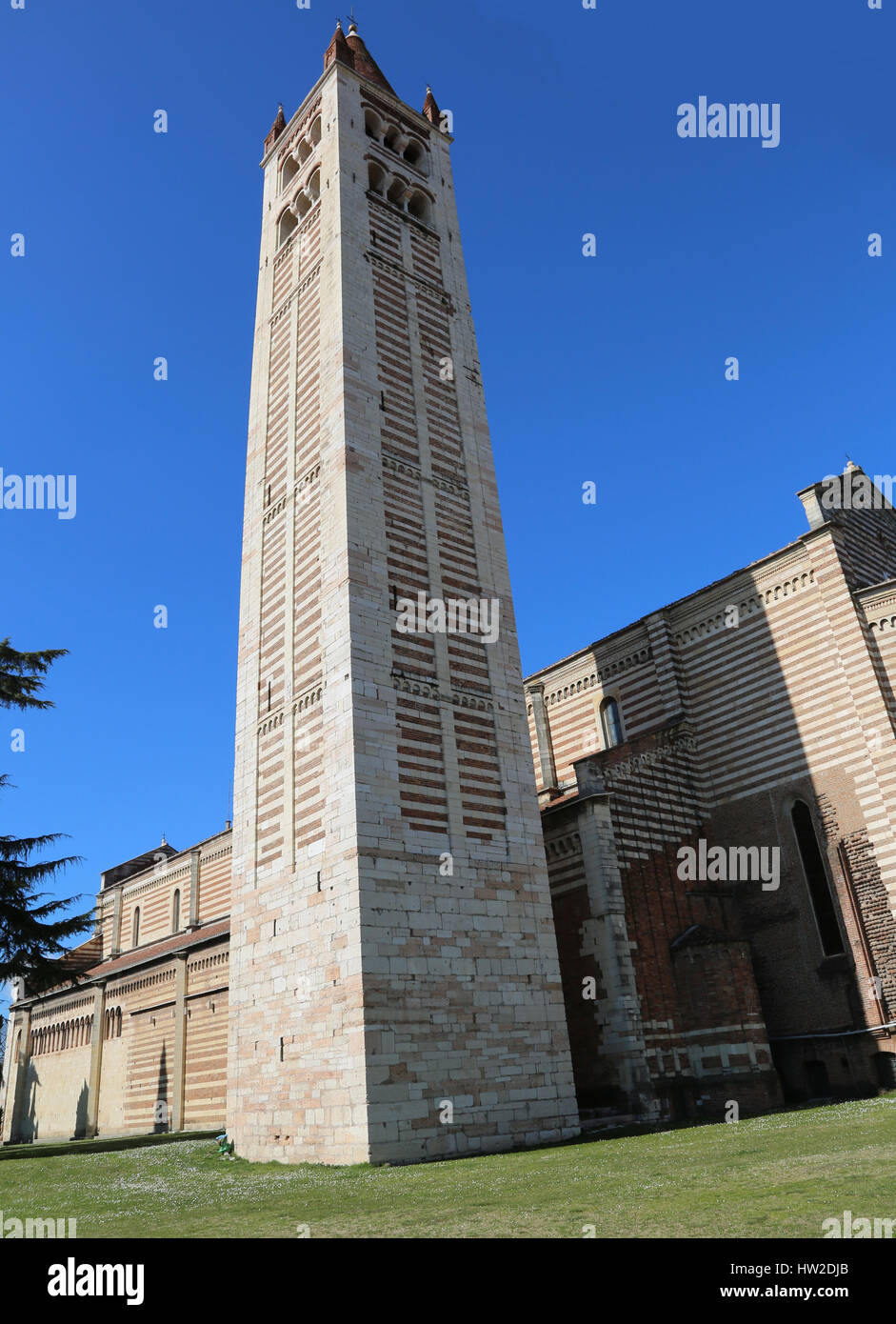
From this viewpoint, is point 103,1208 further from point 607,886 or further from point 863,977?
point 863,977

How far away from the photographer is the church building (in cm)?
1695

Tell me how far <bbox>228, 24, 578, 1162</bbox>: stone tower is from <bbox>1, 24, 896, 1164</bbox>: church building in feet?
0.25

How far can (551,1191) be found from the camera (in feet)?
31.0

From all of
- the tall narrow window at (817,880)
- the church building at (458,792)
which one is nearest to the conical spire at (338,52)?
the church building at (458,792)

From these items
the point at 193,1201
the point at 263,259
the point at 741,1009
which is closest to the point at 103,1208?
the point at 193,1201

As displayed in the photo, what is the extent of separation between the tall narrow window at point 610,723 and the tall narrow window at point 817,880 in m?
6.49

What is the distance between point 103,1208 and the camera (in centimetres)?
1088

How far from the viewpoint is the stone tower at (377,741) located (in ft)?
53.4

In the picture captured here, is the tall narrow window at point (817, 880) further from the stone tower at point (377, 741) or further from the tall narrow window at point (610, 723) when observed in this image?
the stone tower at point (377, 741)

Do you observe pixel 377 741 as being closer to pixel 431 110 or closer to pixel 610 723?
pixel 610 723

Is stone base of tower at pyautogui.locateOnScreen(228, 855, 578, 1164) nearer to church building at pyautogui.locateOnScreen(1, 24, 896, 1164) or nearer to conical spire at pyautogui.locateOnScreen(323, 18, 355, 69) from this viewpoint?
church building at pyautogui.locateOnScreen(1, 24, 896, 1164)
